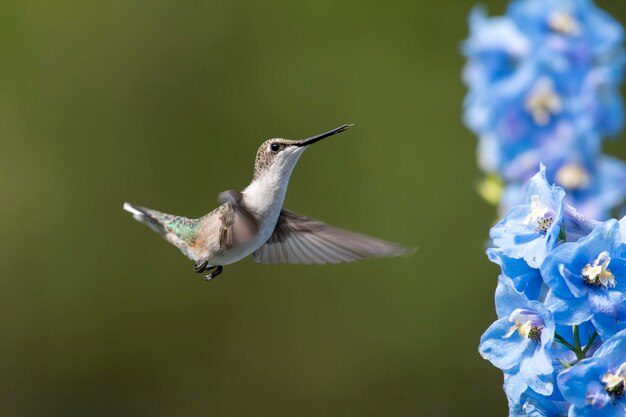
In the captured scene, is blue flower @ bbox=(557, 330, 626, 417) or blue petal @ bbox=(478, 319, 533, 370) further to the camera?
blue petal @ bbox=(478, 319, 533, 370)

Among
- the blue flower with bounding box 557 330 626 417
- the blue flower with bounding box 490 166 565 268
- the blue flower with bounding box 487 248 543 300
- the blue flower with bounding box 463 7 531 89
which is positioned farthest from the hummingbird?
the blue flower with bounding box 463 7 531 89

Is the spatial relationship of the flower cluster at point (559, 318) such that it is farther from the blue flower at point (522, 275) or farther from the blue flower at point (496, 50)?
the blue flower at point (496, 50)

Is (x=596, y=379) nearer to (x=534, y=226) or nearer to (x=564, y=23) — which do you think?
(x=534, y=226)

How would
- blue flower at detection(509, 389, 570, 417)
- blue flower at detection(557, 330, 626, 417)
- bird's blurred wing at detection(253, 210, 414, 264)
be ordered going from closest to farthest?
blue flower at detection(557, 330, 626, 417)
blue flower at detection(509, 389, 570, 417)
bird's blurred wing at detection(253, 210, 414, 264)

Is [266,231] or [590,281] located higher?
[266,231]

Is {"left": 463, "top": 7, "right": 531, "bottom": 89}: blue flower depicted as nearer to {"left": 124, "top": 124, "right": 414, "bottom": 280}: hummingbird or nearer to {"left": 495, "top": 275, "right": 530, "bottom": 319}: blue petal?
{"left": 124, "top": 124, "right": 414, "bottom": 280}: hummingbird

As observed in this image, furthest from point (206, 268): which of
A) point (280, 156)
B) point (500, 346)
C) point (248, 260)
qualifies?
A: point (248, 260)

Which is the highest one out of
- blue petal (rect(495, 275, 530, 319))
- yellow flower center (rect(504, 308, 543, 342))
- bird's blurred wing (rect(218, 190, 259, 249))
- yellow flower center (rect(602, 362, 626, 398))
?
bird's blurred wing (rect(218, 190, 259, 249))
